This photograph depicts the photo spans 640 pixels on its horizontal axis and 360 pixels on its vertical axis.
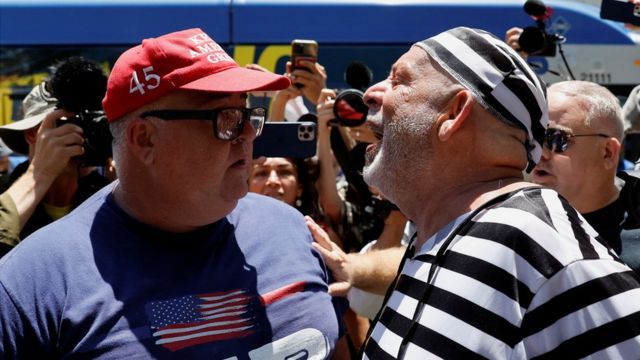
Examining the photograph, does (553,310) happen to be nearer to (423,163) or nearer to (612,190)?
(423,163)

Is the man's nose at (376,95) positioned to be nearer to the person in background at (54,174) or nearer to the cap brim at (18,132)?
the person in background at (54,174)

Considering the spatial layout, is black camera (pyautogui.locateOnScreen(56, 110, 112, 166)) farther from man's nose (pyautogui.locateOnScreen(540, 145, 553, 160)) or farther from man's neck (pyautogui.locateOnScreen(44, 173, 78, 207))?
man's nose (pyautogui.locateOnScreen(540, 145, 553, 160))

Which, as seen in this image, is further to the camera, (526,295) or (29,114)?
(29,114)

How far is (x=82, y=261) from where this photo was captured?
197 centimetres

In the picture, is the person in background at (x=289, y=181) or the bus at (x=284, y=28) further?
the bus at (x=284, y=28)

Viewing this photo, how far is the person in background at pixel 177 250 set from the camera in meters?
1.92

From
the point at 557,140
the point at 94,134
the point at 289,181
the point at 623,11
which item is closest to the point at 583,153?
the point at 557,140

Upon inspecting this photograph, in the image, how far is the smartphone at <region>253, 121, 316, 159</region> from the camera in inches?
106

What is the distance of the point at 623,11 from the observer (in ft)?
10.0

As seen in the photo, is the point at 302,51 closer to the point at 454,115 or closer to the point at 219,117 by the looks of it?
the point at 219,117

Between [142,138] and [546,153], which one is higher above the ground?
[142,138]

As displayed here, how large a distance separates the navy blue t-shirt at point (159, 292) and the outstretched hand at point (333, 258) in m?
0.06

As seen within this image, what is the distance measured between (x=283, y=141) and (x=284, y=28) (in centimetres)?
314

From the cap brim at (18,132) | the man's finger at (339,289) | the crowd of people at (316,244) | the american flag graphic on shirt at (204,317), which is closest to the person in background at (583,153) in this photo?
the crowd of people at (316,244)
